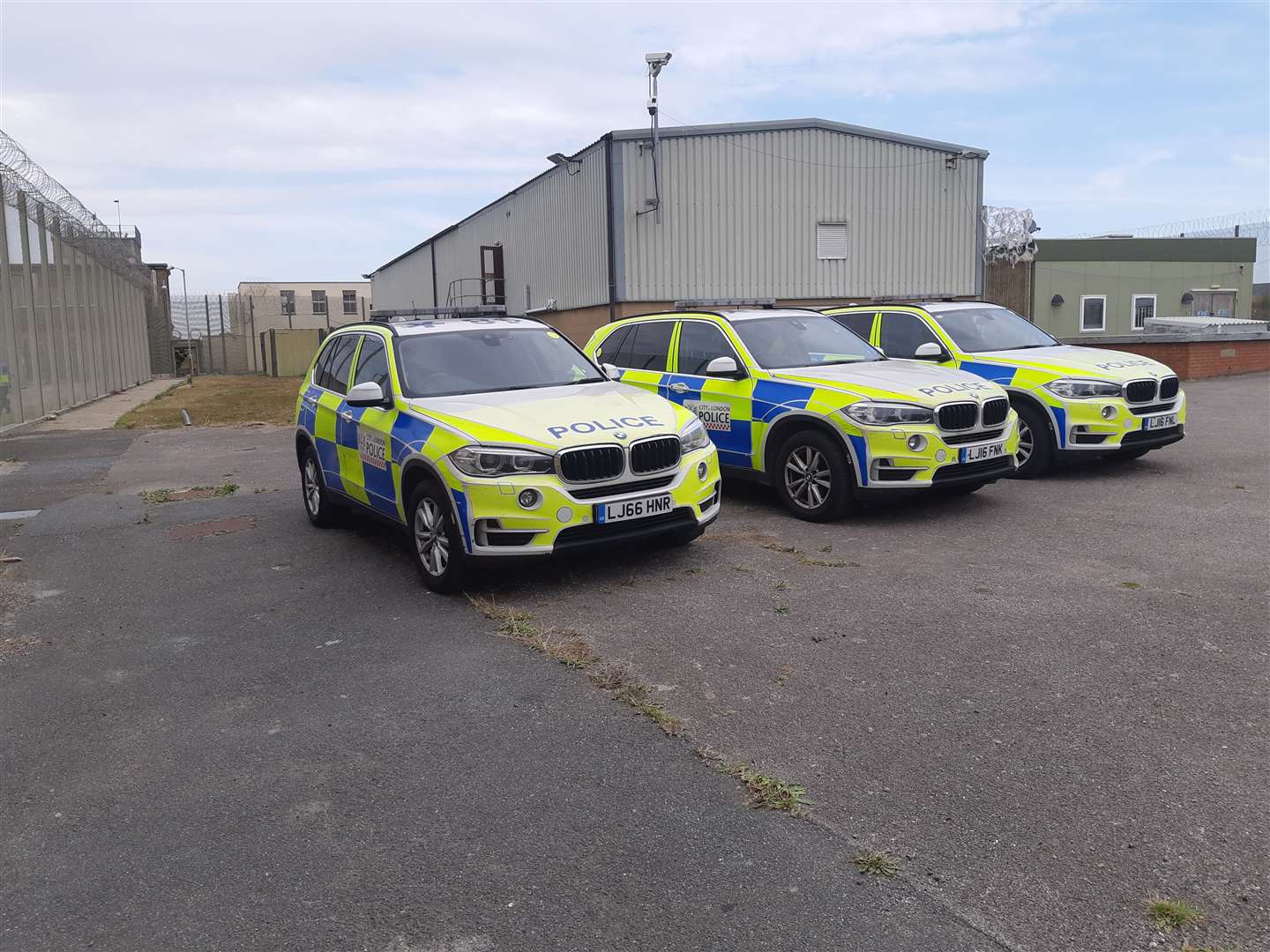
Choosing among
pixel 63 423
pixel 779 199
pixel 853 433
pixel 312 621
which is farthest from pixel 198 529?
pixel 779 199

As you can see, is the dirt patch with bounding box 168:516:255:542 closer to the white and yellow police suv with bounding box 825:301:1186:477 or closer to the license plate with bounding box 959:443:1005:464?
the license plate with bounding box 959:443:1005:464

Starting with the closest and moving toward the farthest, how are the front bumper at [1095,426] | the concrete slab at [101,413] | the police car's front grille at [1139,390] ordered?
the front bumper at [1095,426], the police car's front grille at [1139,390], the concrete slab at [101,413]

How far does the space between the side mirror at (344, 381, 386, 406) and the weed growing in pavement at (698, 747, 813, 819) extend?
3.97 metres

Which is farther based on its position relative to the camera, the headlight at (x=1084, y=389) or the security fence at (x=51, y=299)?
the security fence at (x=51, y=299)

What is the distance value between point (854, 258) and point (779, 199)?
2.18 metres

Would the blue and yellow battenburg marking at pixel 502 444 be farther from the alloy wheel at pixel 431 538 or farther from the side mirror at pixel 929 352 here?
the side mirror at pixel 929 352

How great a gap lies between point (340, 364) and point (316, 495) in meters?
1.16

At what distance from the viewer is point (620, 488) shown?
639 cm

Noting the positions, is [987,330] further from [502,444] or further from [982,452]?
[502,444]

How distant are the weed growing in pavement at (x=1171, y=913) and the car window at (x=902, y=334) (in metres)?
8.51

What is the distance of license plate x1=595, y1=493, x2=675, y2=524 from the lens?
627 centimetres

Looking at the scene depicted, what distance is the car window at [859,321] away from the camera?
1141cm

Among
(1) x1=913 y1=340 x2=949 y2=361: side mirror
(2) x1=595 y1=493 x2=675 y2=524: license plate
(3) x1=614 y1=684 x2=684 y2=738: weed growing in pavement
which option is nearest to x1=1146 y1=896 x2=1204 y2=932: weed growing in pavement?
(3) x1=614 y1=684 x2=684 y2=738: weed growing in pavement

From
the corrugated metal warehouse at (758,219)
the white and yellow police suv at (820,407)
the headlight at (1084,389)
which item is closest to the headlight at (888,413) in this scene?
the white and yellow police suv at (820,407)
